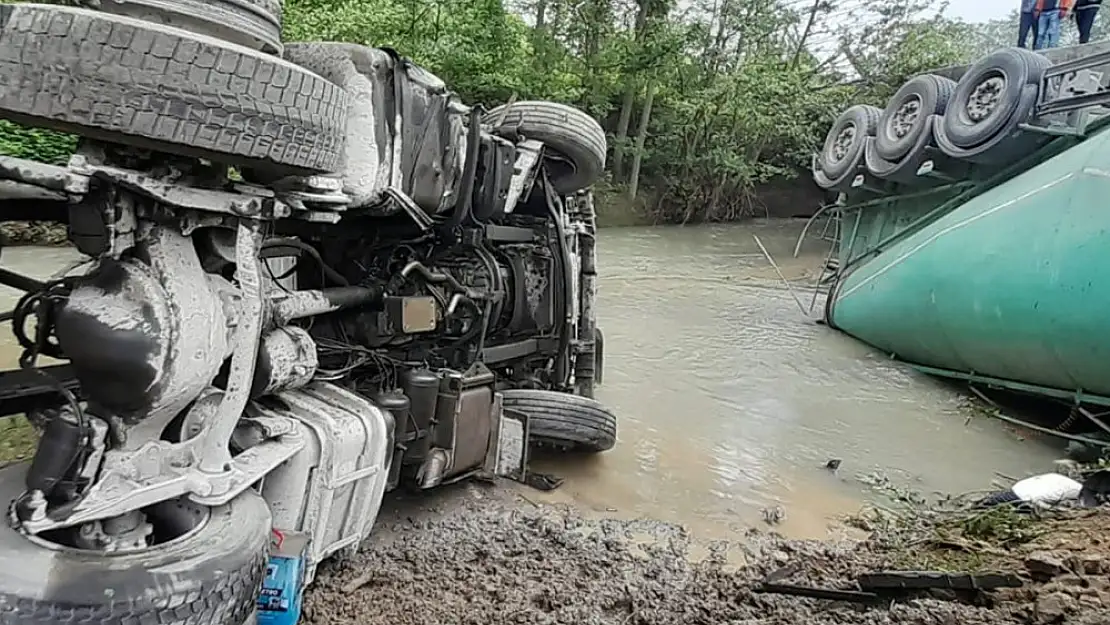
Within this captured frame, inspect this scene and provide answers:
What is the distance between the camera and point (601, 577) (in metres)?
2.38

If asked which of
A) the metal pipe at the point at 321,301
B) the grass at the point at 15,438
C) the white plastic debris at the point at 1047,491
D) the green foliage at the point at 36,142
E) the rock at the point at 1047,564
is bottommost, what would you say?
the white plastic debris at the point at 1047,491

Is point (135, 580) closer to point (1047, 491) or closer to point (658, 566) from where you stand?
Result: point (658, 566)

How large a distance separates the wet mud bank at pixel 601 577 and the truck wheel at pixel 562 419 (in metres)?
0.33

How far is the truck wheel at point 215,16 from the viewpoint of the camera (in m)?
1.46

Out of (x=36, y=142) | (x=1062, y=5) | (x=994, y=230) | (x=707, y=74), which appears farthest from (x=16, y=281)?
(x=707, y=74)

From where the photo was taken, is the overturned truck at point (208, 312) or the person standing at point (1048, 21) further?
the person standing at point (1048, 21)

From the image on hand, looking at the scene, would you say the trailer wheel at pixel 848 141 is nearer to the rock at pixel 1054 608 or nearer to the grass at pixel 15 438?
the rock at pixel 1054 608

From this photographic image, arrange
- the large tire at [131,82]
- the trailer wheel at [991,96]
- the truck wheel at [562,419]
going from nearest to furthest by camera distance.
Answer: the large tire at [131,82] < the truck wheel at [562,419] < the trailer wheel at [991,96]

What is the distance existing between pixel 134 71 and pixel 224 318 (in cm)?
48

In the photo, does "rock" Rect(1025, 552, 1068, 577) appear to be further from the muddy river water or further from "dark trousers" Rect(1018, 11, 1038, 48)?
"dark trousers" Rect(1018, 11, 1038, 48)

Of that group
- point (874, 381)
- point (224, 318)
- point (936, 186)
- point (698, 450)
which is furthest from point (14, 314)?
point (936, 186)

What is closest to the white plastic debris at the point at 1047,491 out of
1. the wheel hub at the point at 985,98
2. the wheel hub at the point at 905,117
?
the wheel hub at the point at 985,98

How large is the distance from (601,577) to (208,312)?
4.39ft

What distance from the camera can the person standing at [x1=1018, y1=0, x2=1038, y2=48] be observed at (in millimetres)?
7672
